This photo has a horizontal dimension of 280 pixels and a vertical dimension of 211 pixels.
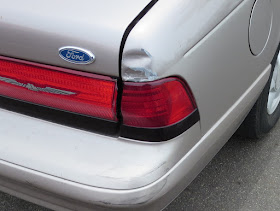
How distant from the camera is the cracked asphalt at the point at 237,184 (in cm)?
254

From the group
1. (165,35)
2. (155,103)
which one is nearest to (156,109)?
(155,103)

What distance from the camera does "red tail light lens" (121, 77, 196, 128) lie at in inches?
64.0

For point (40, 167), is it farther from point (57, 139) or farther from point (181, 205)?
point (181, 205)

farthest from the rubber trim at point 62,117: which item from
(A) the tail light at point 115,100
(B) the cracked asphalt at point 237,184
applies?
(B) the cracked asphalt at point 237,184

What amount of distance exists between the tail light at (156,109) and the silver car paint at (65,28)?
5.0 inches

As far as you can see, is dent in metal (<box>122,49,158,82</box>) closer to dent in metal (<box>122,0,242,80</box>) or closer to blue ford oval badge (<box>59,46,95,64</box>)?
dent in metal (<box>122,0,242,80</box>)

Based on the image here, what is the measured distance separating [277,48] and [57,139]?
4.13 feet

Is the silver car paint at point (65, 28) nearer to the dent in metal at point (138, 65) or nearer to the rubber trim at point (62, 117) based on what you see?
the dent in metal at point (138, 65)

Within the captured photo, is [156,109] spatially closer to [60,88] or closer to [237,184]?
[60,88]

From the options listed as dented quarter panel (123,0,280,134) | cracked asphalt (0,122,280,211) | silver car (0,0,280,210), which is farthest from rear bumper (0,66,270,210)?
cracked asphalt (0,122,280,211)

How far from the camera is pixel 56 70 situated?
1691mm

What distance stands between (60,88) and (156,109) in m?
0.36

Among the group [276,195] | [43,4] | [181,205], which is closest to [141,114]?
[43,4]

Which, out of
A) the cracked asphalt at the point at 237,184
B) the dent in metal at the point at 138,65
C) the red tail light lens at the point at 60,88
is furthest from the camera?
the cracked asphalt at the point at 237,184
